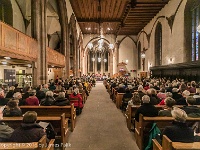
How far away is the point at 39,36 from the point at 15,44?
3016 mm

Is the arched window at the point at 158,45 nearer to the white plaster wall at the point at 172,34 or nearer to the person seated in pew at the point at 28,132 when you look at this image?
the white plaster wall at the point at 172,34

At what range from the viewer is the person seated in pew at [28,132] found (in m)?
2.94

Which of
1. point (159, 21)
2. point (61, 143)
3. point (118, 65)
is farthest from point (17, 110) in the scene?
point (118, 65)

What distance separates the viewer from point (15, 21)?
13227 mm

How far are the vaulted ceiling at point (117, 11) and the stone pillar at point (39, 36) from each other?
7.62 m

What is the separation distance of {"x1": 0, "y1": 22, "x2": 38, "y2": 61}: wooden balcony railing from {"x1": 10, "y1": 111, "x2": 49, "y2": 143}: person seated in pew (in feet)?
14.4

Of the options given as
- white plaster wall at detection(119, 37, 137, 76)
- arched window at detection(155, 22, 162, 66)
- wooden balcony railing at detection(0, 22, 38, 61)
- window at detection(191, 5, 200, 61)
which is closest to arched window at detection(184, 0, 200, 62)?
window at detection(191, 5, 200, 61)

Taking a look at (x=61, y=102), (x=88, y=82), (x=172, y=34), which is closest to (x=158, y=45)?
→ (x=172, y=34)

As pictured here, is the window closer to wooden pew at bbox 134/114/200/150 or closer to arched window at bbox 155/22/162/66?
arched window at bbox 155/22/162/66

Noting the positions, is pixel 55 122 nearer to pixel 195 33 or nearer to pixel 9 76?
pixel 9 76

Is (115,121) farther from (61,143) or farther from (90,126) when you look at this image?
(61,143)

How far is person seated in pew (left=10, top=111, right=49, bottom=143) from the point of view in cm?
294

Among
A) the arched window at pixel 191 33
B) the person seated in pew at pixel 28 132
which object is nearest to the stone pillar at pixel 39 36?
the person seated in pew at pixel 28 132

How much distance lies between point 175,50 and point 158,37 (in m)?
5.62
